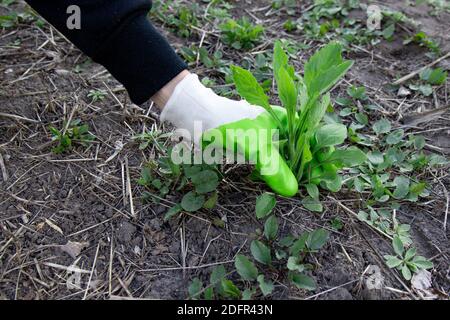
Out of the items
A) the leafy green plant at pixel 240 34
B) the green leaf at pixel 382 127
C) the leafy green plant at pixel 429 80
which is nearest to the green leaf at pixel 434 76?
the leafy green plant at pixel 429 80

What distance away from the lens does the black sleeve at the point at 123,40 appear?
1106mm

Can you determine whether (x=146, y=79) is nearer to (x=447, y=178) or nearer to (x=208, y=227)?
(x=208, y=227)

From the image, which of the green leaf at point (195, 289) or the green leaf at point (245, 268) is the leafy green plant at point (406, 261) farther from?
the green leaf at point (195, 289)

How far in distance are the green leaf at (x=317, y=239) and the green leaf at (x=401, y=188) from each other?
0.94 feet

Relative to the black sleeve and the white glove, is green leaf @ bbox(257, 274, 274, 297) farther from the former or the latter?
the black sleeve

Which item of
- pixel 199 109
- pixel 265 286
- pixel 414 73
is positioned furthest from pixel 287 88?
pixel 414 73

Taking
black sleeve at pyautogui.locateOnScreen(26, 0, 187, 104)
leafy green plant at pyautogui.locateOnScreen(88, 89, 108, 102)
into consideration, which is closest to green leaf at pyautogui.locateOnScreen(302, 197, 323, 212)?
black sleeve at pyautogui.locateOnScreen(26, 0, 187, 104)

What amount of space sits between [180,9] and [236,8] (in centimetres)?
27

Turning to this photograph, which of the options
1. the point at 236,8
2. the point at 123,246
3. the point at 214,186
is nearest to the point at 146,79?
the point at 214,186

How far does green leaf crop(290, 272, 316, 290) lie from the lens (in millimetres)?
1046

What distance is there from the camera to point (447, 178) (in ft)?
4.42

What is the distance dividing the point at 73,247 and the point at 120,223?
0.13 m

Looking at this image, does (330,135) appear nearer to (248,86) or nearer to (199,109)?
(248,86)

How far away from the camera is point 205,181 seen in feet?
3.94
